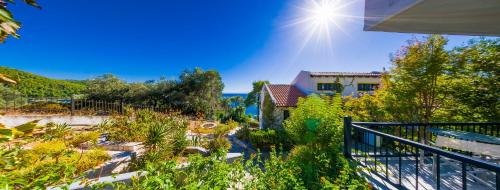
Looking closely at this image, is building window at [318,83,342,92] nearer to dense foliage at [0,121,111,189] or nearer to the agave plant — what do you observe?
dense foliage at [0,121,111,189]

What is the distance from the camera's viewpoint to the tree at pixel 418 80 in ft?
16.9

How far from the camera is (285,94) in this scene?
1566 cm

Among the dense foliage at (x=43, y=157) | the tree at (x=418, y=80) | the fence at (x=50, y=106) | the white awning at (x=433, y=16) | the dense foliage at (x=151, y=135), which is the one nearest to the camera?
the dense foliage at (x=43, y=157)

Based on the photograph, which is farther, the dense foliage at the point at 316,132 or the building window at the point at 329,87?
the building window at the point at 329,87

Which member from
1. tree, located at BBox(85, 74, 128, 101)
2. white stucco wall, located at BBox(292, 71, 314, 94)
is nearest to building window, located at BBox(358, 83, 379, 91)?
white stucco wall, located at BBox(292, 71, 314, 94)

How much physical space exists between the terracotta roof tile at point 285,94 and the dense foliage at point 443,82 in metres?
7.83

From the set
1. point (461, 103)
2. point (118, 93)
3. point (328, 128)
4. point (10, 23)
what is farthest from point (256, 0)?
point (118, 93)

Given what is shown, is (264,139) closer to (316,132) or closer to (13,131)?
(316,132)

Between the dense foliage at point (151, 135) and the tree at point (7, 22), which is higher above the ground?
the tree at point (7, 22)

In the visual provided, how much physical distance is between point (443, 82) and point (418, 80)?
616mm

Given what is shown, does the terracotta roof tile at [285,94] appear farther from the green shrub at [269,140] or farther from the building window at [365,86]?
the building window at [365,86]

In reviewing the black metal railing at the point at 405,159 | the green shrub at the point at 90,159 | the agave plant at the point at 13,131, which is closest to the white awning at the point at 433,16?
the black metal railing at the point at 405,159

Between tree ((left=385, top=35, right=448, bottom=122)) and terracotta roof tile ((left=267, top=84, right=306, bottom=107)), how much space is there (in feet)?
25.9

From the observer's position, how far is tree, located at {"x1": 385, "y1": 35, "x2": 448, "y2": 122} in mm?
5137
